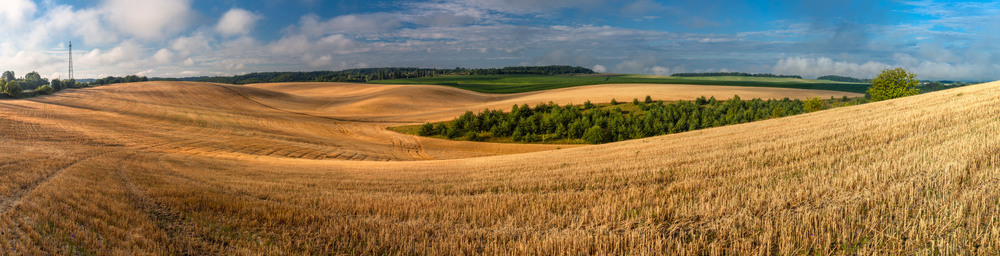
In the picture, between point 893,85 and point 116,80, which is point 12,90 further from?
point 893,85

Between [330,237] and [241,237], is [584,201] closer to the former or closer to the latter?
[330,237]

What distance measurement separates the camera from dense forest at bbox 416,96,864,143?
219 ft

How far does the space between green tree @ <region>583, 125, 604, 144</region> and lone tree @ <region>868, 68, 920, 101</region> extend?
4271 cm

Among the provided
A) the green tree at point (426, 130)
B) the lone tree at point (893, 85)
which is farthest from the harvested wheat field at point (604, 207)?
the lone tree at point (893, 85)

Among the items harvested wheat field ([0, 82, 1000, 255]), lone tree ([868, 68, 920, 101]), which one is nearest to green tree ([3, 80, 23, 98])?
harvested wheat field ([0, 82, 1000, 255])

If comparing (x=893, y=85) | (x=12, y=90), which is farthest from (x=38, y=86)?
(x=893, y=85)

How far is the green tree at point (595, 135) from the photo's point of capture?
Answer: 64.0 meters

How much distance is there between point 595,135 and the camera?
64.1m

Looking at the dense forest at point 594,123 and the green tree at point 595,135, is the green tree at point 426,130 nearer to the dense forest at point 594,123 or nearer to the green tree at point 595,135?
the dense forest at point 594,123

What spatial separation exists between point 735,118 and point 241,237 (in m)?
77.7

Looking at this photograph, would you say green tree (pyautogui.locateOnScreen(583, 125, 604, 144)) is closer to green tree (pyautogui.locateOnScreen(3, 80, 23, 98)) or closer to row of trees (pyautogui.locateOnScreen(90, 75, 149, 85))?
green tree (pyautogui.locateOnScreen(3, 80, 23, 98))

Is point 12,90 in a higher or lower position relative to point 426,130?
higher

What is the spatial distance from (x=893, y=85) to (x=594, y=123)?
1767 inches

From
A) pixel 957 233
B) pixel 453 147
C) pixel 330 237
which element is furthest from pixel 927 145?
pixel 453 147
